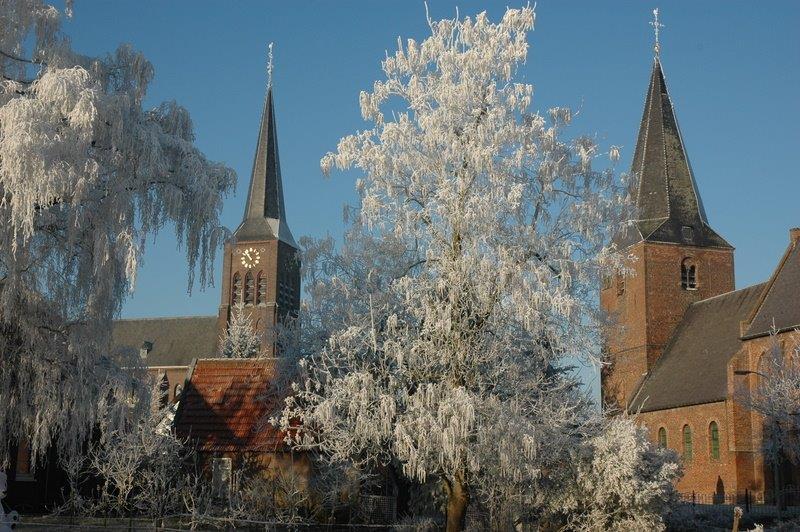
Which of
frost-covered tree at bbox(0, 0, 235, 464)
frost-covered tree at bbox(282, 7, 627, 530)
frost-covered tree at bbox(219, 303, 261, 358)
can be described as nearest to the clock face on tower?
frost-covered tree at bbox(219, 303, 261, 358)

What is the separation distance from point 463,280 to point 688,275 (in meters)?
36.3

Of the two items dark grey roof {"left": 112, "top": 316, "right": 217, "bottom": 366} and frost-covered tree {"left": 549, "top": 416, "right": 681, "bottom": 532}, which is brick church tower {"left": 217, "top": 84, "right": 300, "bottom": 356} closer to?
dark grey roof {"left": 112, "top": 316, "right": 217, "bottom": 366}

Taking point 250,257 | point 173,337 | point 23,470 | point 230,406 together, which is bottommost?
point 23,470

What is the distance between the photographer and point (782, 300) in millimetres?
40031

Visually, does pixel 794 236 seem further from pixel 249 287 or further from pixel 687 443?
pixel 249 287

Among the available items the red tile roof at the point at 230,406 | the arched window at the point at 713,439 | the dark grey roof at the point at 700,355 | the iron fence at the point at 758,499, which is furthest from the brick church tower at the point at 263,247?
the red tile roof at the point at 230,406

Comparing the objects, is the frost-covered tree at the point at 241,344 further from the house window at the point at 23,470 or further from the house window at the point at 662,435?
the house window at the point at 23,470

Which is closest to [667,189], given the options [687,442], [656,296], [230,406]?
[656,296]

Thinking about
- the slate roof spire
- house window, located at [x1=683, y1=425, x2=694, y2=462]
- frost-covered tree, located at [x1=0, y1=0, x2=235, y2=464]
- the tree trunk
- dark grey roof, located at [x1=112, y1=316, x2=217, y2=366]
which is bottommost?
the tree trunk

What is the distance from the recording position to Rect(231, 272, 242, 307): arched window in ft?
242

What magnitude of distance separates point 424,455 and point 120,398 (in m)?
5.54

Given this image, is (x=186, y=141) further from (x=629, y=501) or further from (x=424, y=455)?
(x=629, y=501)

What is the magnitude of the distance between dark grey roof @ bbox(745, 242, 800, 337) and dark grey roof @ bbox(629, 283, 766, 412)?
2225 millimetres

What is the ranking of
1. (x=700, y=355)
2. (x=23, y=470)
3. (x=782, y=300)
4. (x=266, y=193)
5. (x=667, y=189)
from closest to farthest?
(x=23, y=470) < (x=782, y=300) < (x=700, y=355) < (x=667, y=189) < (x=266, y=193)
